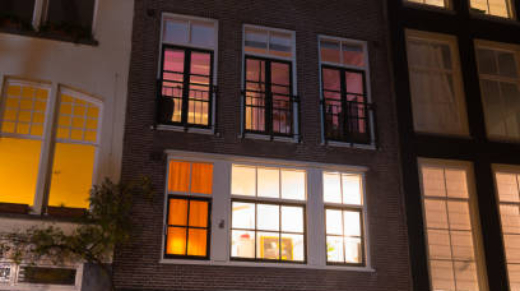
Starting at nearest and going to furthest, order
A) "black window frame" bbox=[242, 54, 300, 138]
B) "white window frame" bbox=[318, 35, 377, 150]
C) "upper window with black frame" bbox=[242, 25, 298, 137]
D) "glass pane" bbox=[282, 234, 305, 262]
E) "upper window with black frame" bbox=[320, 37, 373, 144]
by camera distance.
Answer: "glass pane" bbox=[282, 234, 305, 262]
"black window frame" bbox=[242, 54, 300, 138]
"upper window with black frame" bbox=[242, 25, 298, 137]
"white window frame" bbox=[318, 35, 377, 150]
"upper window with black frame" bbox=[320, 37, 373, 144]

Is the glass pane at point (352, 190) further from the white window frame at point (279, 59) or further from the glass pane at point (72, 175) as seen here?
the glass pane at point (72, 175)

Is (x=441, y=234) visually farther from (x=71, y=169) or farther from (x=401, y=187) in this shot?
(x=71, y=169)

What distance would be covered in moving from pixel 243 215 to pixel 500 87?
6685 millimetres

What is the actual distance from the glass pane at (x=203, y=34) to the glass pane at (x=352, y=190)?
3.74 m

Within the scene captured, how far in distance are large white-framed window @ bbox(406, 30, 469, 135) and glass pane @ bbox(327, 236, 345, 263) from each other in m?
3.07

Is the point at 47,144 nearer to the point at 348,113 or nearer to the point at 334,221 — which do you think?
the point at 334,221

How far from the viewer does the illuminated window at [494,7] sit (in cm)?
1276

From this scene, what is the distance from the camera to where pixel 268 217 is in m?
9.91

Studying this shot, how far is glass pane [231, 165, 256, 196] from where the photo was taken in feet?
32.6

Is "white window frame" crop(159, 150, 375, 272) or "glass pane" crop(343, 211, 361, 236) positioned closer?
"white window frame" crop(159, 150, 375, 272)

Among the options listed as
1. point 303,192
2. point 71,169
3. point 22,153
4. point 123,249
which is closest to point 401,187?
point 303,192

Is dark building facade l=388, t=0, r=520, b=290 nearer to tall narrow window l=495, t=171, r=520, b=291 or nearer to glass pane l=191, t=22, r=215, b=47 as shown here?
tall narrow window l=495, t=171, r=520, b=291

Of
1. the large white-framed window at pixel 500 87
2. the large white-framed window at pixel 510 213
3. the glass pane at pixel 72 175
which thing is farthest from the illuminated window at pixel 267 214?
the large white-framed window at pixel 500 87

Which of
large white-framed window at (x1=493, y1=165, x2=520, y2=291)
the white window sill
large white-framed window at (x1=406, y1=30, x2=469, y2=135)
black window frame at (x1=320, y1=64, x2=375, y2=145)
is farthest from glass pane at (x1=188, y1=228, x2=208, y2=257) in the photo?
large white-framed window at (x1=493, y1=165, x2=520, y2=291)
